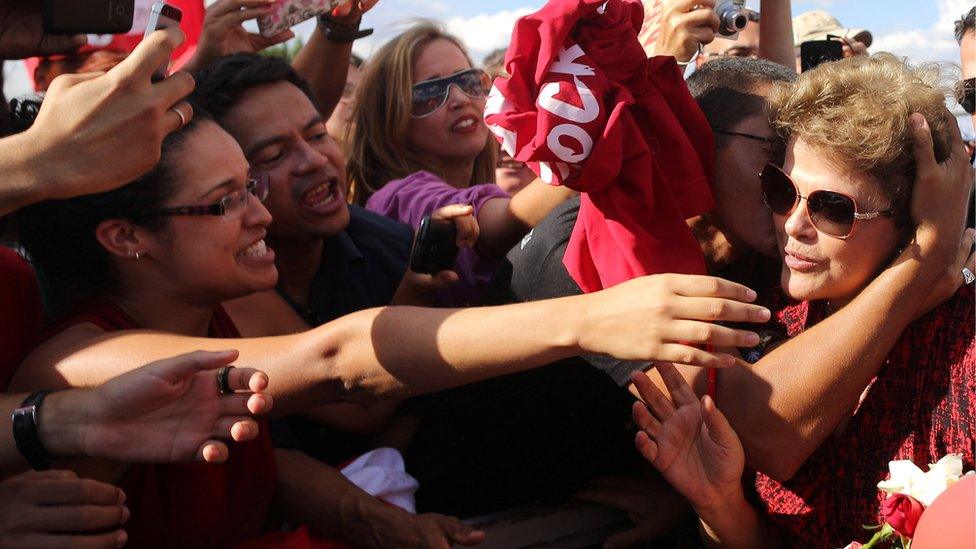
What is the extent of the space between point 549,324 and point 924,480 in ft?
2.32

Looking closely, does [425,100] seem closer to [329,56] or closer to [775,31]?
[329,56]

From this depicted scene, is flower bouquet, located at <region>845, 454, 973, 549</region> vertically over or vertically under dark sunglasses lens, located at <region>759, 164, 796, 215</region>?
under

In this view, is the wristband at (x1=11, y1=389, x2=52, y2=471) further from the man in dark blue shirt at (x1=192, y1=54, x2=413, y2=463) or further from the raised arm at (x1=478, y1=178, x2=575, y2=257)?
the raised arm at (x1=478, y1=178, x2=575, y2=257)

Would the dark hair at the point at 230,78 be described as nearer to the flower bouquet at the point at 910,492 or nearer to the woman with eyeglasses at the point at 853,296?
the woman with eyeglasses at the point at 853,296

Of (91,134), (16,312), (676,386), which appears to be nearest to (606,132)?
(676,386)

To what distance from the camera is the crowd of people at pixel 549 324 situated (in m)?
1.73

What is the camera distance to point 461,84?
3.91 metres

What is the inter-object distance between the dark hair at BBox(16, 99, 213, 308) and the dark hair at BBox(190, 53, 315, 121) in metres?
0.56

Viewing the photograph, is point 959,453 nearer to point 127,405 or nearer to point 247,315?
point 127,405

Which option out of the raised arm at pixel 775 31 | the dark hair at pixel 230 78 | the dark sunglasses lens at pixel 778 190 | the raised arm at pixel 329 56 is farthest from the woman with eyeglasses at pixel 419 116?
the dark sunglasses lens at pixel 778 190

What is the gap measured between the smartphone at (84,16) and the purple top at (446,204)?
115 cm

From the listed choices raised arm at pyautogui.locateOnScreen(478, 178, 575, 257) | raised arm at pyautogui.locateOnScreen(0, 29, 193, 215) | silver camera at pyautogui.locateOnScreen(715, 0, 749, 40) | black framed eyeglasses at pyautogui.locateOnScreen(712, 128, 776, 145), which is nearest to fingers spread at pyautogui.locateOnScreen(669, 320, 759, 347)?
black framed eyeglasses at pyautogui.locateOnScreen(712, 128, 776, 145)

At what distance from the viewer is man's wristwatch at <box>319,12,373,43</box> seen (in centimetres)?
349

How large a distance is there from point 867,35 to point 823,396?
3939 mm
